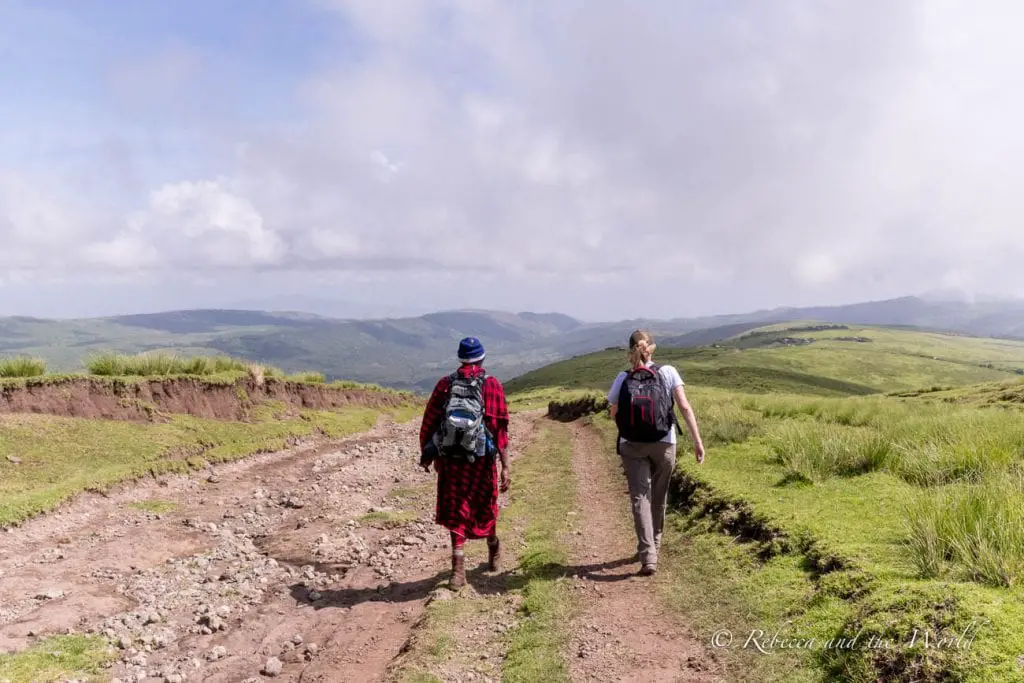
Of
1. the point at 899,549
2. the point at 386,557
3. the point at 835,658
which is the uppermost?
the point at 899,549

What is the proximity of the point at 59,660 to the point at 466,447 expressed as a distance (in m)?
5.15

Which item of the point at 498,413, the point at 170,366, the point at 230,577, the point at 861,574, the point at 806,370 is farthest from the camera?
the point at 806,370

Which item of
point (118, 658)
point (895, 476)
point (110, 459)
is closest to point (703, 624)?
point (895, 476)

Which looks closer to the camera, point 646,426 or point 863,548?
point 863,548

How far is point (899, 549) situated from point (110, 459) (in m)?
17.3

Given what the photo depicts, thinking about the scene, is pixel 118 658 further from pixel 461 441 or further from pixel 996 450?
pixel 996 450

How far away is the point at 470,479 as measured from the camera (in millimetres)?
8062

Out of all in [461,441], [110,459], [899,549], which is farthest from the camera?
[110,459]

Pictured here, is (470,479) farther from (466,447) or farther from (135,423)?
(135,423)

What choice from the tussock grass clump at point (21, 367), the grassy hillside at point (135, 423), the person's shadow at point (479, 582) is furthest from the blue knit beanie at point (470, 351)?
the tussock grass clump at point (21, 367)

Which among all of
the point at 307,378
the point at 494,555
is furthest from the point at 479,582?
the point at 307,378

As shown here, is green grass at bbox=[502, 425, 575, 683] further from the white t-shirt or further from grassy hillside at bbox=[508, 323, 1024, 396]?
grassy hillside at bbox=[508, 323, 1024, 396]

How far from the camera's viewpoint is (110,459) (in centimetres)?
1455

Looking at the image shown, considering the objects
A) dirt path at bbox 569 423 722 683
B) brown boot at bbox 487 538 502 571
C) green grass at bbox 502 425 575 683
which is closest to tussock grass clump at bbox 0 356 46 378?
green grass at bbox 502 425 575 683
